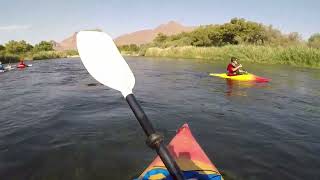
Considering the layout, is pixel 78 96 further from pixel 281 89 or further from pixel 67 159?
pixel 281 89

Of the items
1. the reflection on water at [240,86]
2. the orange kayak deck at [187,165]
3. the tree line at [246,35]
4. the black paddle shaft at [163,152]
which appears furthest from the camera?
the tree line at [246,35]

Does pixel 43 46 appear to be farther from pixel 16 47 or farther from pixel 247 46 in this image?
pixel 247 46

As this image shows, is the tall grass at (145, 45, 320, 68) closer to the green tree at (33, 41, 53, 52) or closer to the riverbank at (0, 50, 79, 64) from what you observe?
the riverbank at (0, 50, 79, 64)

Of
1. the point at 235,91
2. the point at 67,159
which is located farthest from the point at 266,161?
the point at 235,91

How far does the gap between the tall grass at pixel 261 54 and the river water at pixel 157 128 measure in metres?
12.3

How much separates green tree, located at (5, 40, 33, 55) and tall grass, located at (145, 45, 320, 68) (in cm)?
3035

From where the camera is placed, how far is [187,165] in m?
3.42

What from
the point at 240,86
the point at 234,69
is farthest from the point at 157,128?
the point at 234,69

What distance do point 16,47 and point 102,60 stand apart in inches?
2386

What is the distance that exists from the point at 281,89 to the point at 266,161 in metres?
8.70

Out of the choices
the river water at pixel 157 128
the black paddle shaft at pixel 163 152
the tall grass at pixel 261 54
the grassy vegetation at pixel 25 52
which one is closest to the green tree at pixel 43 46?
the grassy vegetation at pixel 25 52

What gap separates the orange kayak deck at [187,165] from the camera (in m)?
3.34

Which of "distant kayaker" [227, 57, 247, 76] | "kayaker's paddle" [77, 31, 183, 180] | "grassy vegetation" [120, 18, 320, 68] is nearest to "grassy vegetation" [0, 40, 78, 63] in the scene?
"grassy vegetation" [120, 18, 320, 68]

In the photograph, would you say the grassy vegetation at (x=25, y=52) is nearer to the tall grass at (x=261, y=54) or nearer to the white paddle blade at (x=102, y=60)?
the tall grass at (x=261, y=54)
